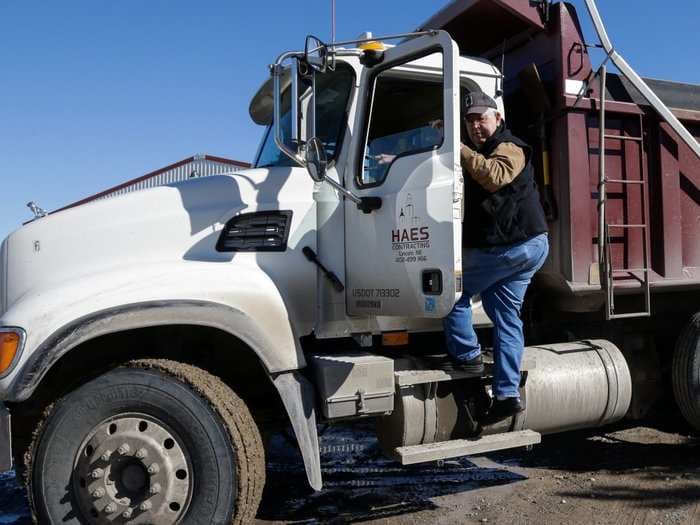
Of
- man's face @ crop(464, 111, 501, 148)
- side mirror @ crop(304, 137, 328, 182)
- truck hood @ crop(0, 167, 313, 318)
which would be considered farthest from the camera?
man's face @ crop(464, 111, 501, 148)

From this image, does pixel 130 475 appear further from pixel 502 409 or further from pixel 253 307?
pixel 502 409

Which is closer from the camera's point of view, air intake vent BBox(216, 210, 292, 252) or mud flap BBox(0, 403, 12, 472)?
mud flap BBox(0, 403, 12, 472)

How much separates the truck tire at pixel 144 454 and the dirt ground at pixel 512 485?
1.06 metres

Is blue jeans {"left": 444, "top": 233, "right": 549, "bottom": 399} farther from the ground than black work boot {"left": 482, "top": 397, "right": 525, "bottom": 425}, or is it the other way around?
blue jeans {"left": 444, "top": 233, "right": 549, "bottom": 399}

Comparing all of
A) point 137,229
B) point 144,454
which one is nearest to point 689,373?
point 144,454

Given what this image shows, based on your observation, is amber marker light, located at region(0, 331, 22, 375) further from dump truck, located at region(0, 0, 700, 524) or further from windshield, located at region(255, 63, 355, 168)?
windshield, located at region(255, 63, 355, 168)

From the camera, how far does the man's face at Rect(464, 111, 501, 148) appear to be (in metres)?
3.68

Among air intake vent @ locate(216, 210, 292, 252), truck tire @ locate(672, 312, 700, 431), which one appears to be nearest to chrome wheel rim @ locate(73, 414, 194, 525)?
air intake vent @ locate(216, 210, 292, 252)

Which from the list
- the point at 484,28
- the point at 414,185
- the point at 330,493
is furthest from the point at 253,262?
the point at 484,28

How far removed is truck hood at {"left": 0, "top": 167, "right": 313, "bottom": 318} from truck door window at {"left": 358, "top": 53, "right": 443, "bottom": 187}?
420mm

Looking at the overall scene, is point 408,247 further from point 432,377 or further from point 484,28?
point 484,28

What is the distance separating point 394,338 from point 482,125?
1.38 metres

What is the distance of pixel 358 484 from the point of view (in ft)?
15.4

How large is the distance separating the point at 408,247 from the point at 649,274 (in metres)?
2.08
